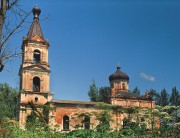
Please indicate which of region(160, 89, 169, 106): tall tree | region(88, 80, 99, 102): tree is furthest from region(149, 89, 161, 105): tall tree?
region(88, 80, 99, 102): tree

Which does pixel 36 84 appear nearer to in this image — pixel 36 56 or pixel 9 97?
pixel 36 56

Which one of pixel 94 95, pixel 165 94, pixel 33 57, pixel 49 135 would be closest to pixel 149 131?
pixel 49 135

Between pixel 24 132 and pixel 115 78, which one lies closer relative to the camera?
pixel 24 132

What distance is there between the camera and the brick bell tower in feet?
102

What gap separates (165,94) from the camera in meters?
58.5

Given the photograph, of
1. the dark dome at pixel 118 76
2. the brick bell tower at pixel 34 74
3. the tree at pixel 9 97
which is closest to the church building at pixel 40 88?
the brick bell tower at pixel 34 74

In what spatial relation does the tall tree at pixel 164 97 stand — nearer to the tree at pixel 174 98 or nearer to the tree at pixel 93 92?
the tree at pixel 174 98

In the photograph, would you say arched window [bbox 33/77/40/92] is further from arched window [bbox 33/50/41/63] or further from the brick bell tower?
arched window [bbox 33/50/41/63]

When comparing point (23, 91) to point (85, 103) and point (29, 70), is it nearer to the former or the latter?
point (29, 70)

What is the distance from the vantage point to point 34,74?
3172 cm

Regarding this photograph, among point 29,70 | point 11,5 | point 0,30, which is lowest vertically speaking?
point 0,30

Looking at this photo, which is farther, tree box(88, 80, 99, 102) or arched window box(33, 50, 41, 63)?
tree box(88, 80, 99, 102)

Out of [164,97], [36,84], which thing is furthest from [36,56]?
[164,97]

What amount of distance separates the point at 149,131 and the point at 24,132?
163 inches
